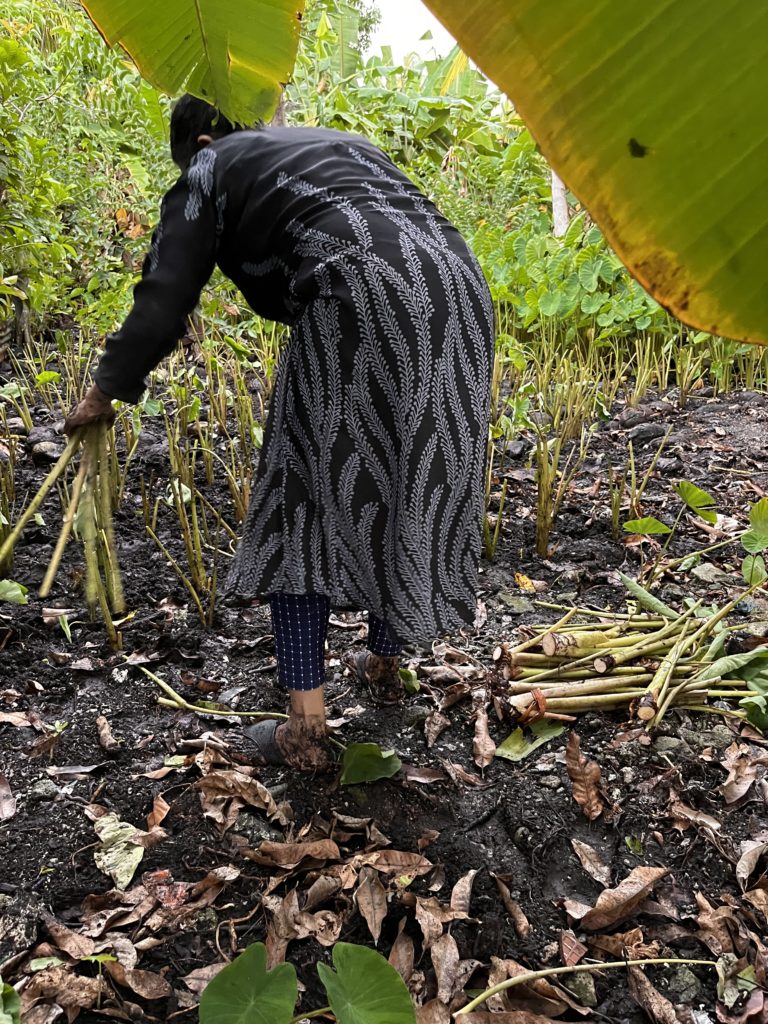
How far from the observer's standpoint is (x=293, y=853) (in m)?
1.17

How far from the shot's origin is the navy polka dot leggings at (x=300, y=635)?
4.29ft

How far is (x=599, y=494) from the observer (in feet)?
7.90

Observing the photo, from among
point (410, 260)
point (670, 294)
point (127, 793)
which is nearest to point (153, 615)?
point (127, 793)

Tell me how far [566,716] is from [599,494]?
43.2 inches

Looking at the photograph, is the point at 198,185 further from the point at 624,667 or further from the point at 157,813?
the point at 624,667

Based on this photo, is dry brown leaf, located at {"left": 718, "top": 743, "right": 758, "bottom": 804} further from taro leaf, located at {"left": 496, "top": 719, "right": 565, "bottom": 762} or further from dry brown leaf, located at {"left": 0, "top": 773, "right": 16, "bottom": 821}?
dry brown leaf, located at {"left": 0, "top": 773, "right": 16, "bottom": 821}

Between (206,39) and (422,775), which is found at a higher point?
(206,39)

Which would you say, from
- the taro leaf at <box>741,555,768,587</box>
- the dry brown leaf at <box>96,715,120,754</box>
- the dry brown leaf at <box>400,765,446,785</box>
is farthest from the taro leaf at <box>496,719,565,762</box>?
the dry brown leaf at <box>96,715,120,754</box>

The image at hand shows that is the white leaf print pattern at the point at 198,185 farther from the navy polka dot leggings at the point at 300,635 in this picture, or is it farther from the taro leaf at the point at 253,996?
the taro leaf at the point at 253,996

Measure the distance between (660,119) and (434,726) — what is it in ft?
4.30

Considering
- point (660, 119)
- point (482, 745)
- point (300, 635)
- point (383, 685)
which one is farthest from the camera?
point (383, 685)

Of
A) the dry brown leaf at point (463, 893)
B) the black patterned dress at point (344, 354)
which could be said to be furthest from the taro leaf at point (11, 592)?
the dry brown leaf at point (463, 893)

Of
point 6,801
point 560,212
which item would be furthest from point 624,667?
point 560,212

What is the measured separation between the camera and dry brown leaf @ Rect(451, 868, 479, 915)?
3.60 feet
